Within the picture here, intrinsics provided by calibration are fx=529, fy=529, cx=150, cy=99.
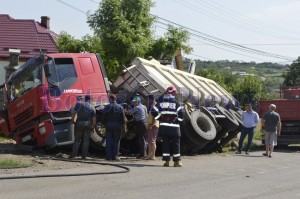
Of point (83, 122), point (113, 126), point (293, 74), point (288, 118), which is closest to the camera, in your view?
point (83, 122)

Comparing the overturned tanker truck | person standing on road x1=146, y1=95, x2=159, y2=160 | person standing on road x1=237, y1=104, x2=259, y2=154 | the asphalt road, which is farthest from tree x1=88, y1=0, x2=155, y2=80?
the asphalt road

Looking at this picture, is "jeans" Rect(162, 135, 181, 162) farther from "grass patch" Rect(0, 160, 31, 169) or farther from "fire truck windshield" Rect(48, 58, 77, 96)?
"fire truck windshield" Rect(48, 58, 77, 96)

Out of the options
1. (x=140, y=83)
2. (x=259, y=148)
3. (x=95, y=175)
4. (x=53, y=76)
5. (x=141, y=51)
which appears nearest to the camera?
(x=95, y=175)

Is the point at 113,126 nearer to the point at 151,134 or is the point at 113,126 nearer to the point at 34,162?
the point at 151,134

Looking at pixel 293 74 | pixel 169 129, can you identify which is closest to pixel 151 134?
pixel 169 129

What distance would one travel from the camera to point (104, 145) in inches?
595

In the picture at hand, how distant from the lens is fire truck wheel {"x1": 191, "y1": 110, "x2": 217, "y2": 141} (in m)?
16.3

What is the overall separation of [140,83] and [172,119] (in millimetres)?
4007

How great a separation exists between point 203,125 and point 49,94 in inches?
207

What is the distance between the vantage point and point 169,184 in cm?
1004

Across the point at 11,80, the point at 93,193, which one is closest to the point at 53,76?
the point at 11,80

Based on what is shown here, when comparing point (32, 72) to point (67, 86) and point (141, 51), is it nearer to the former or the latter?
point (67, 86)

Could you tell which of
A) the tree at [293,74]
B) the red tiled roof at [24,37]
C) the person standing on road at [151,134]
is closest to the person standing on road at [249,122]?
the person standing on road at [151,134]

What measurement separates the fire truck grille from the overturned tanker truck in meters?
2.92
